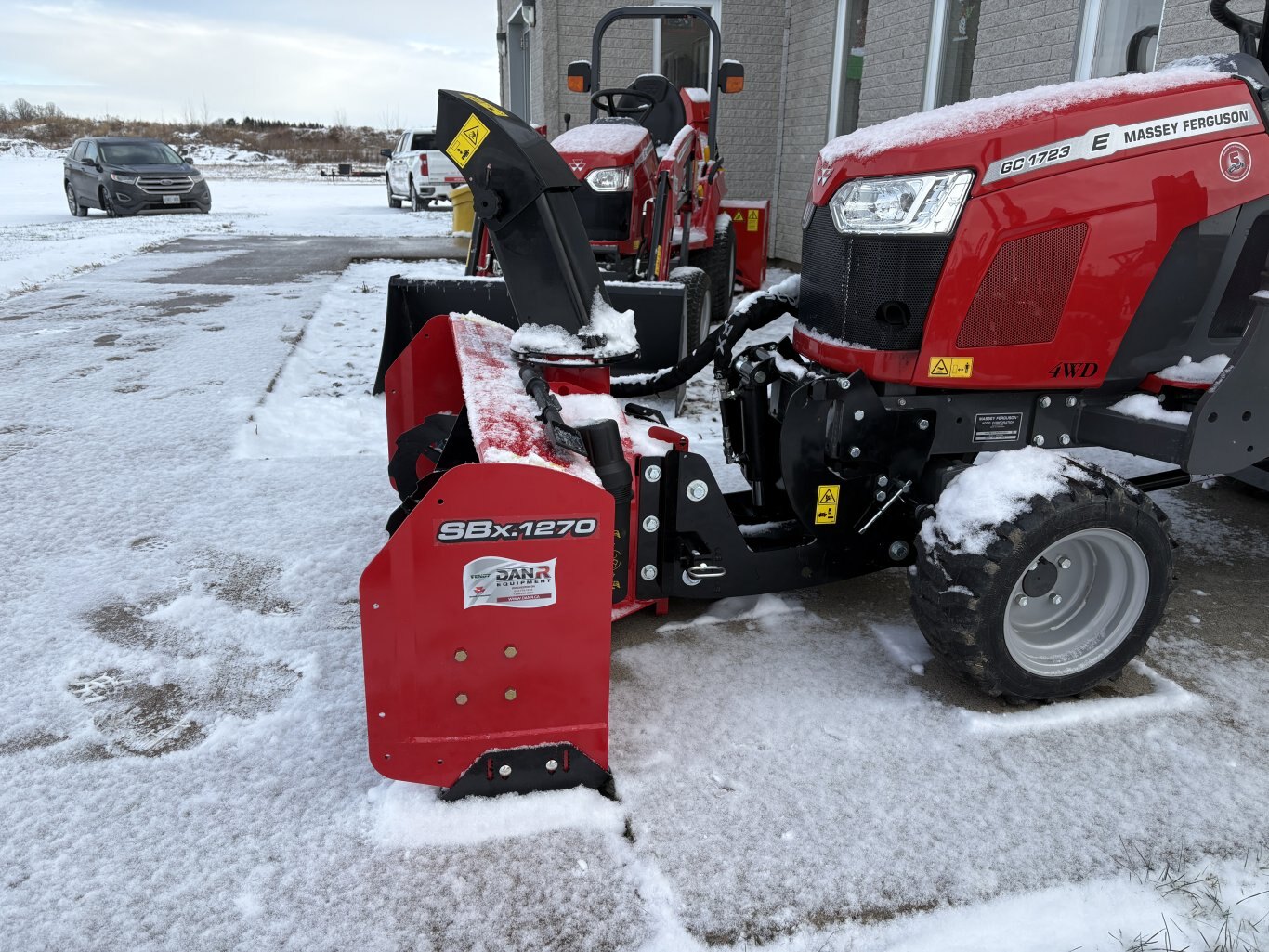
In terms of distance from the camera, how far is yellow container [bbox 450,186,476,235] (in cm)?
1213

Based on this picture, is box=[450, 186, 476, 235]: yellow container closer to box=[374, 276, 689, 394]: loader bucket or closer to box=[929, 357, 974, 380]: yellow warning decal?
box=[374, 276, 689, 394]: loader bucket

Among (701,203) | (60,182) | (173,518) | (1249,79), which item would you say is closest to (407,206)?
(60,182)

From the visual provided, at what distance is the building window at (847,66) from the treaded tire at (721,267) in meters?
2.21

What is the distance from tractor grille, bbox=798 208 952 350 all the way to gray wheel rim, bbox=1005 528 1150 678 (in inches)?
29.1

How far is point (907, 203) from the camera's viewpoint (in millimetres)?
2494

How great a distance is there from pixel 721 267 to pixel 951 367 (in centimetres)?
597

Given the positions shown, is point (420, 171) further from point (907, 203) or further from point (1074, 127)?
point (1074, 127)

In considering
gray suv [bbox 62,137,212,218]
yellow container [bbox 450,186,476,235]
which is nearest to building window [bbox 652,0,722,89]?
yellow container [bbox 450,186,476,235]

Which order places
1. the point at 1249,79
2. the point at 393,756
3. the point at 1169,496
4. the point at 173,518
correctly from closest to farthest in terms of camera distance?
the point at 393,756, the point at 1249,79, the point at 173,518, the point at 1169,496

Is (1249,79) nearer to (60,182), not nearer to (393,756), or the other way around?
(393,756)

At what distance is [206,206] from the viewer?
1803 centimetres

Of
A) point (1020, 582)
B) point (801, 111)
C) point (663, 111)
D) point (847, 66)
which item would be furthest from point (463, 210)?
point (1020, 582)

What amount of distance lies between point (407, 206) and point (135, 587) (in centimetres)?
2001

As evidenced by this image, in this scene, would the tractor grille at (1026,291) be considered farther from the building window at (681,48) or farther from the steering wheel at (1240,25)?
the building window at (681,48)
